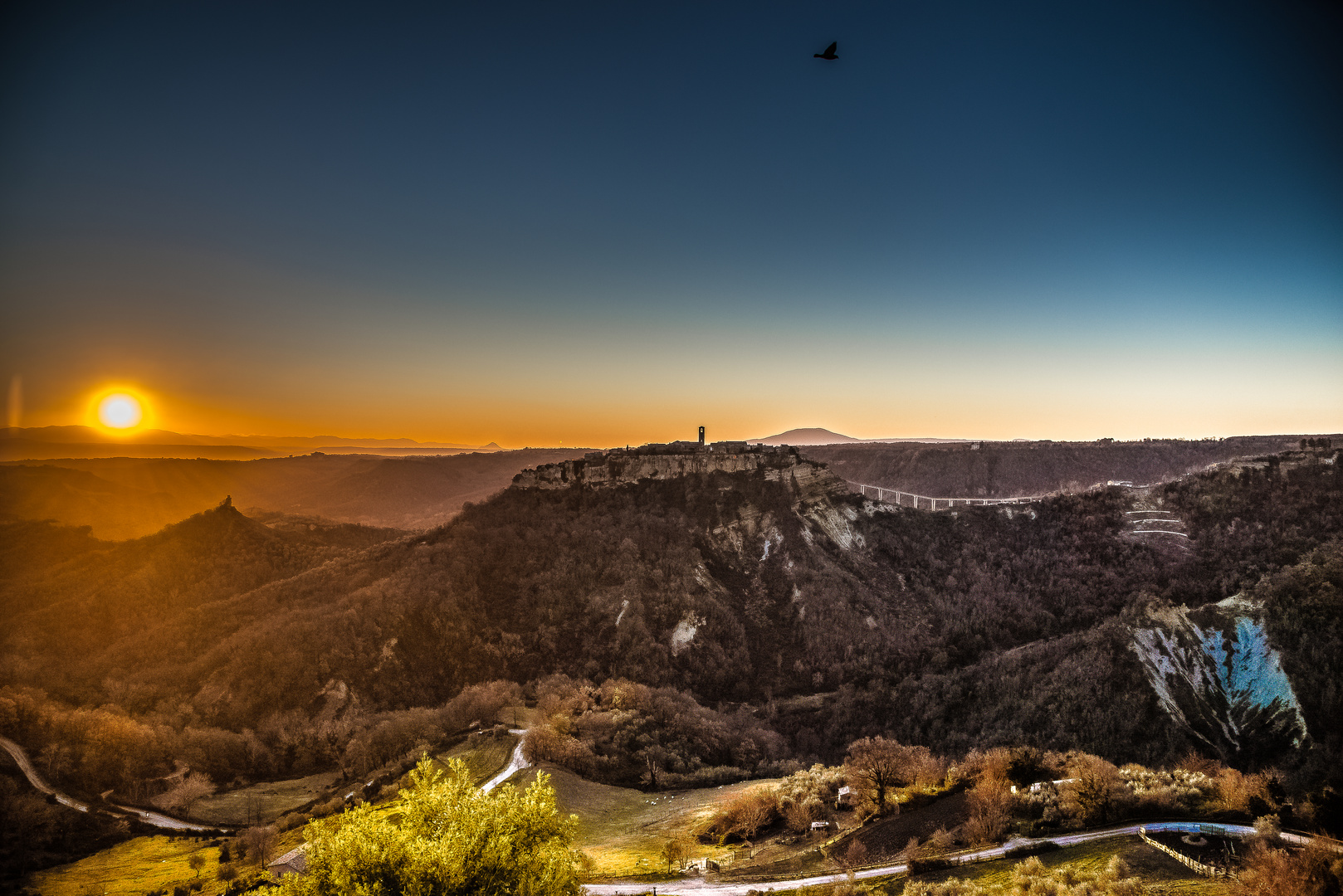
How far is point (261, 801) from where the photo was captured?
39.0 meters

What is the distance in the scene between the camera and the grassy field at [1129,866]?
18609 millimetres

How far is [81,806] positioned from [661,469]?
63077 mm

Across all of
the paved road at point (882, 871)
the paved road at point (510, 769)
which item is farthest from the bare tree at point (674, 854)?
the paved road at point (510, 769)

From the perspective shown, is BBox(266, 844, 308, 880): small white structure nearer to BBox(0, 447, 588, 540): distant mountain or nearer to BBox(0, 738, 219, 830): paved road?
BBox(0, 738, 219, 830): paved road

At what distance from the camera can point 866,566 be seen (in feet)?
264

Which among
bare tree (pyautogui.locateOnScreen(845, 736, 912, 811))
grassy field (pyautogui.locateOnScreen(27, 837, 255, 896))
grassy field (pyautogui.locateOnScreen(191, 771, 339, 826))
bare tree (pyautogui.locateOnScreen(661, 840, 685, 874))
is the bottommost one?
grassy field (pyautogui.locateOnScreen(191, 771, 339, 826))

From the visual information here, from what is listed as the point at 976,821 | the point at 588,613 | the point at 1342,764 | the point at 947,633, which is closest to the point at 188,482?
the point at 588,613

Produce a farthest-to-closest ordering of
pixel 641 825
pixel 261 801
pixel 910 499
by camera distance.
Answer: pixel 910 499
pixel 261 801
pixel 641 825

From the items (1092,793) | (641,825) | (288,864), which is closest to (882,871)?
(1092,793)

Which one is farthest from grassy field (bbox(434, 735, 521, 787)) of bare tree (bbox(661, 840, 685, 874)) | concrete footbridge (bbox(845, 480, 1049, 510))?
concrete footbridge (bbox(845, 480, 1049, 510))

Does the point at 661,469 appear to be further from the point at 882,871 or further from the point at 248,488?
the point at 248,488

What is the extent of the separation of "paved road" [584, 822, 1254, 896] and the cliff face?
6347 cm

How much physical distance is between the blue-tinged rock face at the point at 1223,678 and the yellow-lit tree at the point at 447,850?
4907 cm

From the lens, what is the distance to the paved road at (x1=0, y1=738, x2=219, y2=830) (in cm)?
3538
